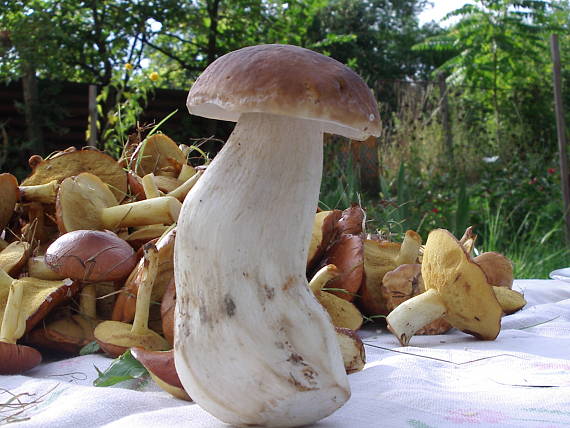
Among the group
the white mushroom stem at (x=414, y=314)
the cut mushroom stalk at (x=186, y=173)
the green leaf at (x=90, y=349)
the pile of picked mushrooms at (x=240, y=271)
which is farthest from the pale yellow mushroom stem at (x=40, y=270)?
the white mushroom stem at (x=414, y=314)

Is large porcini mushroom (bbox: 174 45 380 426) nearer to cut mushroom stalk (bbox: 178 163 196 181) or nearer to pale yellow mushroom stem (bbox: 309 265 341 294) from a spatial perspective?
pale yellow mushroom stem (bbox: 309 265 341 294)

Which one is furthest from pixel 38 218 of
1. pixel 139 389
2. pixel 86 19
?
pixel 86 19

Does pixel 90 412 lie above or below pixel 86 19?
below

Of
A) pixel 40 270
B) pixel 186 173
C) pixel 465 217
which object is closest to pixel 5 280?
pixel 40 270

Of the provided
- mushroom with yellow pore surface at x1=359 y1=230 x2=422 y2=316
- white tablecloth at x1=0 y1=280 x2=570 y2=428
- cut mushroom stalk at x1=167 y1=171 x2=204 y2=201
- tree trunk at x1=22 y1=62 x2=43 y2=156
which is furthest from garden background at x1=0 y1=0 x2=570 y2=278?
white tablecloth at x1=0 y1=280 x2=570 y2=428

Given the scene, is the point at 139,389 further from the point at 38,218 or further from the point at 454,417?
the point at 38,218

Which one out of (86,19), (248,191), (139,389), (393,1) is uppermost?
(393,1)

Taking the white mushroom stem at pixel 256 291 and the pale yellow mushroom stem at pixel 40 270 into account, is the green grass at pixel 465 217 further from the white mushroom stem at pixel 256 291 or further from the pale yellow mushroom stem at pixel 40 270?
the white mushroom stem at pixel 256 291
